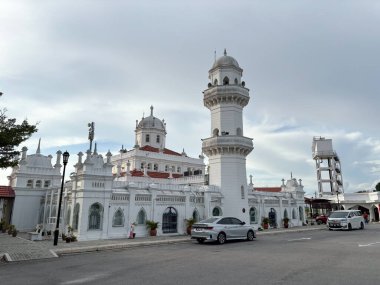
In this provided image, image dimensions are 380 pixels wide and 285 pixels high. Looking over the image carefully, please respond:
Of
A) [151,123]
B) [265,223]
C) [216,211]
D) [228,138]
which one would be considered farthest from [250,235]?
[151,123]

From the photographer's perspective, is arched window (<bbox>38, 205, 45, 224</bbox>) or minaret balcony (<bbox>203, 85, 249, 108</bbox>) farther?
minaret balcony (<bbox>203, 85, 249, 108</bbox>)

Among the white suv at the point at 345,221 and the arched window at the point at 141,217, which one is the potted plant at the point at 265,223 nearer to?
the white suv at the point at 345,221

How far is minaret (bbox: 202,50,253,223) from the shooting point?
30.8 meters

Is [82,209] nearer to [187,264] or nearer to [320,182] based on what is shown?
[187,264]

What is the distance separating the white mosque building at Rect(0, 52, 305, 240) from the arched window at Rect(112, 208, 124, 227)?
72 mm

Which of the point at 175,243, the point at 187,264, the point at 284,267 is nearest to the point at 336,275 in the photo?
the point at 284,267

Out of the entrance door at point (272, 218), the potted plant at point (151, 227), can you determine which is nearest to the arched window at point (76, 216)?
the potted plant at point (151, 227)

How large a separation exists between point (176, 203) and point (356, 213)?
18741mm

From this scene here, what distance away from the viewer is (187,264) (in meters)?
11.5

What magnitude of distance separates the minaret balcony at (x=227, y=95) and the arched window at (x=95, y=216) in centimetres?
1692

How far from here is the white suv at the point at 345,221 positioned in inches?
1145

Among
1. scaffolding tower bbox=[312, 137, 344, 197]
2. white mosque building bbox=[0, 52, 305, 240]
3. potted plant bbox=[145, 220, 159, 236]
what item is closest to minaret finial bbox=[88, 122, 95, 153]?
white mosque building bbox=[0, 52, 305, 240]

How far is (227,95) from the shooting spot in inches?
1261

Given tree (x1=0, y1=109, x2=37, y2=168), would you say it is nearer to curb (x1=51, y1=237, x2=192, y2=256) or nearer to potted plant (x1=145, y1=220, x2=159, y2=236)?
curb (x1=51, y1=237, x2=192, y2=256)
